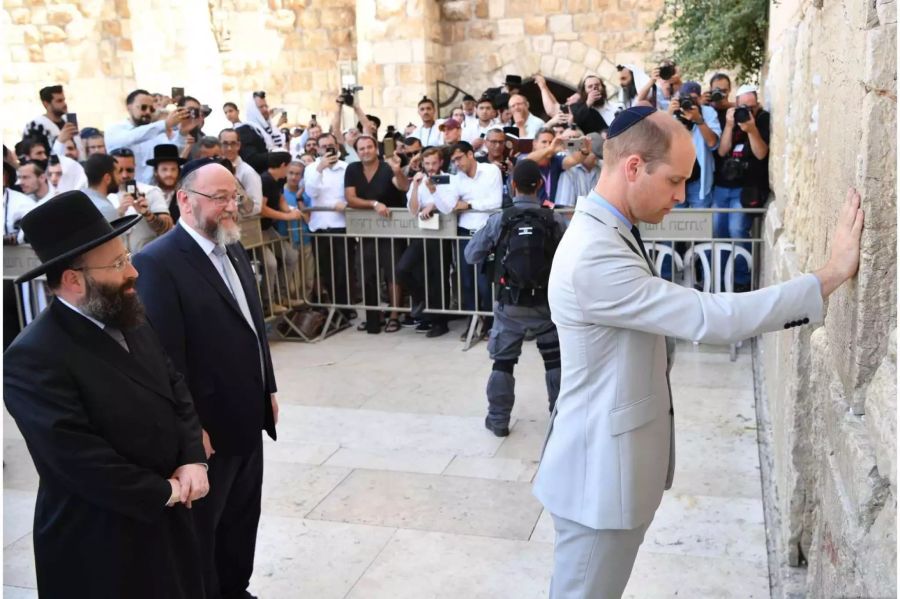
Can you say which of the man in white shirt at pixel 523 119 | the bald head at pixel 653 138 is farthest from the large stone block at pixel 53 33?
the bald head at pixel 653 138

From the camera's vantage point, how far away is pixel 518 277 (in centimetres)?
550

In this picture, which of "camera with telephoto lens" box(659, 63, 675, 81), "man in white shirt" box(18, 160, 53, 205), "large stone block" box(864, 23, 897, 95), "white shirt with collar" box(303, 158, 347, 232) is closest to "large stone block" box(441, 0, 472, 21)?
"camera with telephoto lens" box(659, 63, 675, 81)

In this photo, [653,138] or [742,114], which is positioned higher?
[742,114]

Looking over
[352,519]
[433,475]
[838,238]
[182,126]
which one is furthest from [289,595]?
[182,126]

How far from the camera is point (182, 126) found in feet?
29.3

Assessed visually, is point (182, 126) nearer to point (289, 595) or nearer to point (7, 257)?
point (7, 257)

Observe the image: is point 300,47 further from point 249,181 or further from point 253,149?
point 249,181

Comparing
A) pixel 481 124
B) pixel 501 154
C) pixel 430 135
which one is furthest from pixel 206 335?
pixel 430 135

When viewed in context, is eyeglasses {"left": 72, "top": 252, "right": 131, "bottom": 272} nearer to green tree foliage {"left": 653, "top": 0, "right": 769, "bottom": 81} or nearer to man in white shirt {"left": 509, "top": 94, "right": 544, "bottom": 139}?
green tree foliage {"left": 653, "top": 0, "right": 769, "bottom": 81}

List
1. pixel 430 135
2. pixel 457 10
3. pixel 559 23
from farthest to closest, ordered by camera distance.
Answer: pixel 457 10 → pixel 559 23 → pixel 430 135

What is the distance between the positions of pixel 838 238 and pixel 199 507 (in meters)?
2.46

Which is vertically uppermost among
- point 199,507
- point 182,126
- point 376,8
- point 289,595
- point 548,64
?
point 376,8

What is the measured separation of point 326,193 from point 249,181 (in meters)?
1.03

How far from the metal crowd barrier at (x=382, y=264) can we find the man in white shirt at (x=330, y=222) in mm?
15
